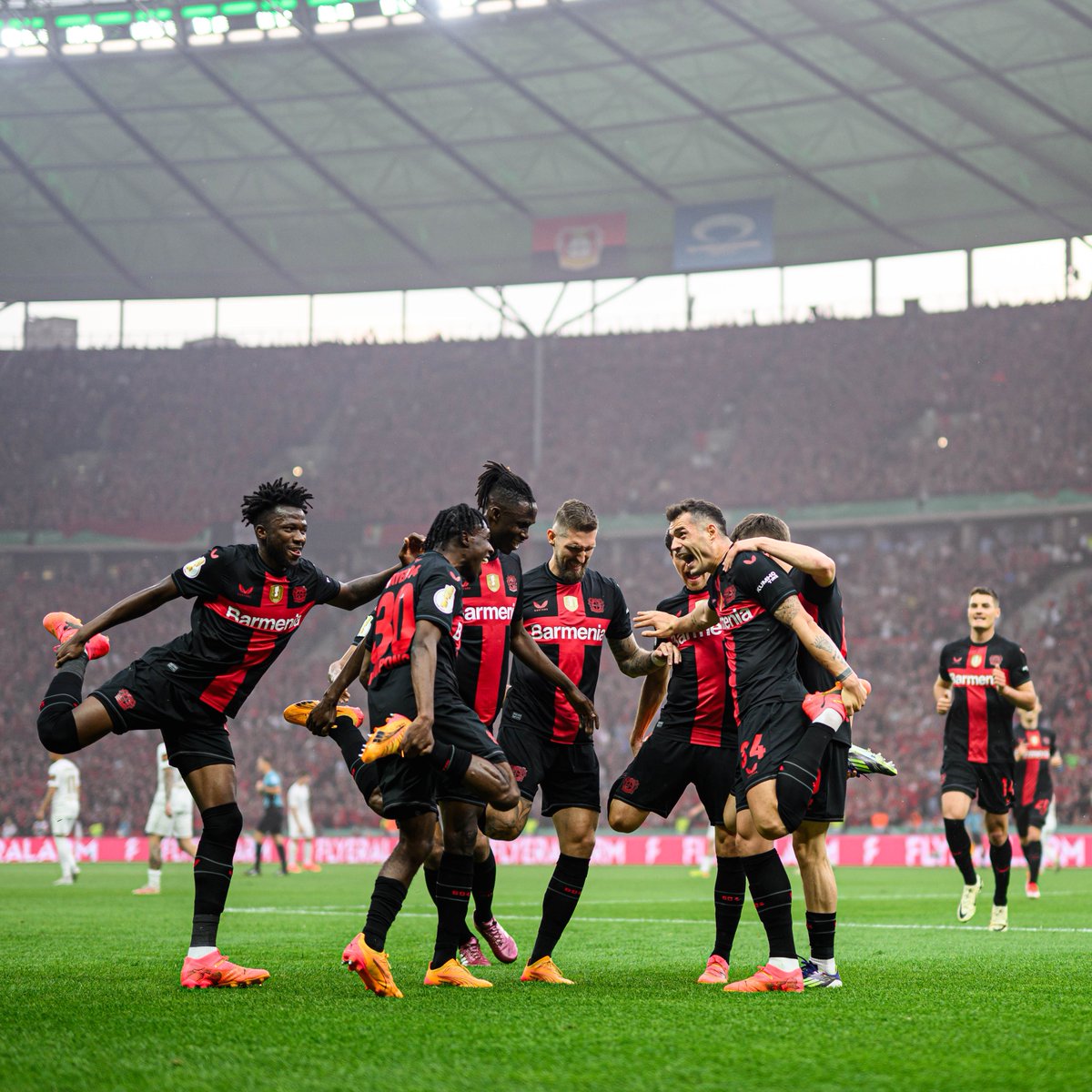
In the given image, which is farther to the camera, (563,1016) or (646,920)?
(646,920)

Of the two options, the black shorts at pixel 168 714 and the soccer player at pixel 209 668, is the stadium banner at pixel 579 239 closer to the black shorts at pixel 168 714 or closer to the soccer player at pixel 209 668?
the soccer player at pixel 209 668

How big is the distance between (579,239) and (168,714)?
33.4 meters

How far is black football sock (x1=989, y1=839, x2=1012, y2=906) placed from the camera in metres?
10.8

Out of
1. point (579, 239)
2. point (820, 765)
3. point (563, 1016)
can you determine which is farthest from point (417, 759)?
point (579, 239)

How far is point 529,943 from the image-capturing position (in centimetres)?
940

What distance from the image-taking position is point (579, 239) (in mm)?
39000

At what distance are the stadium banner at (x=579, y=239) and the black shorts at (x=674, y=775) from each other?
32.1 metres

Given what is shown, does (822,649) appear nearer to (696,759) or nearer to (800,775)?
(800,775)

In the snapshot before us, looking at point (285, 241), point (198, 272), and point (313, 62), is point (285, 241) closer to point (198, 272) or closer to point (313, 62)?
point (198, 272)

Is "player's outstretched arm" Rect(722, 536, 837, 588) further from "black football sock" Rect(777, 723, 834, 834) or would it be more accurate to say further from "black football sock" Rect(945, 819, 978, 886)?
"black football sock" Rect(945, 819, 978, 886)

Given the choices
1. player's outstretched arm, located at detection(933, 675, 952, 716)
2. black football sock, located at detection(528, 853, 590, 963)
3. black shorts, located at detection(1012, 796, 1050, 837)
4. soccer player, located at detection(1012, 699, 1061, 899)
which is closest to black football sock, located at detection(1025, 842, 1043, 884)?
soccer player, located at detection(1012, 699, 1061, 899)

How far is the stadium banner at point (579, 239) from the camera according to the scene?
126ft

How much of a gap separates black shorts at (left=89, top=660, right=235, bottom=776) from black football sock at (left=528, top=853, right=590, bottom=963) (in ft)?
5.92

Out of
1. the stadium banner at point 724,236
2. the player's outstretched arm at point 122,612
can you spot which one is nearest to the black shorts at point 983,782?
the player's outstretched arm at point 122,612
